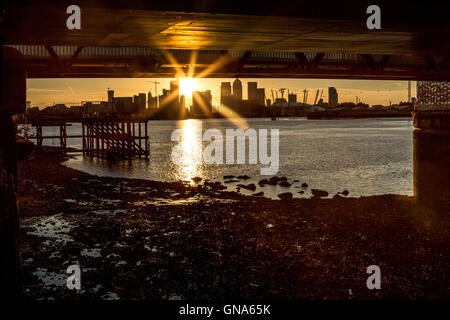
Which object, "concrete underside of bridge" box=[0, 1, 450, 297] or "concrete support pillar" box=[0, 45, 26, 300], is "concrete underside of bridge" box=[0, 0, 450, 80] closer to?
"concrete underside of bridge" box=[0, 1, 450, 297]

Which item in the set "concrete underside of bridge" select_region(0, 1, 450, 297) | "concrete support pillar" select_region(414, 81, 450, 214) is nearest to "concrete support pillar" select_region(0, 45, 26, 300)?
"concrete underside of bridge" select_region(0, 1, 450, 297)

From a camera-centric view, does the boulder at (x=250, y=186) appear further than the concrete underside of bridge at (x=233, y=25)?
Yes

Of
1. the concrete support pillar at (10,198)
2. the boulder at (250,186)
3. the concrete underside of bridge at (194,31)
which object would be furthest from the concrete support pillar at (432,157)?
the concrete support pillar at (10,198)

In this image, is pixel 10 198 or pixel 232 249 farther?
pixel 232 249

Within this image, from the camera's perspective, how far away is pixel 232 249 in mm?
13820

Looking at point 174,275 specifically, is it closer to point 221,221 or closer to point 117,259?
point 117,259

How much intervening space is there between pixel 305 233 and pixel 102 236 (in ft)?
24.0

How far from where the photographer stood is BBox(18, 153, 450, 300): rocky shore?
10406mm

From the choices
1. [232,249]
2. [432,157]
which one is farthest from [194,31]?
[432,157]

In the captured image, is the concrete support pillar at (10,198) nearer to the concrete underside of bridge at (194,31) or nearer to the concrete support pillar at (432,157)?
the concrete underside of bridge at (194,31)

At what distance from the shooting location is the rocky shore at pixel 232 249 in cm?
1041

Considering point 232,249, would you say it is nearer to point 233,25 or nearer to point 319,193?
point 233,25

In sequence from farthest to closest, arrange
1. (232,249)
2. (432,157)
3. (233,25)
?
(432,157) < (232,249) < (233,25)
